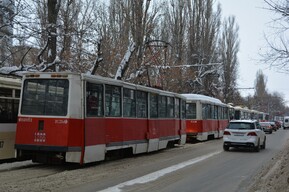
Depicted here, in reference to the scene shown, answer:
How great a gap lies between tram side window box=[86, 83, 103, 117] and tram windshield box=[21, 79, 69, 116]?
2.65 feet

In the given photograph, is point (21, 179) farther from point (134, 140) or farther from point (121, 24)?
point (121, 24)

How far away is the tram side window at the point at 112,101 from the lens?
51.0 feet

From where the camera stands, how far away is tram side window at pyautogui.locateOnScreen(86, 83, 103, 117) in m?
14.3

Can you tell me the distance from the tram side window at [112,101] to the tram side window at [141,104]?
A: 1.97m

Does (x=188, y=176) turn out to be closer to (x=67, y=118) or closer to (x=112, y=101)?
(x=67, y=118)

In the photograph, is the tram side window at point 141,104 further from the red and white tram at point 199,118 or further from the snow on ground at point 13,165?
the red and white tram at point 199,118

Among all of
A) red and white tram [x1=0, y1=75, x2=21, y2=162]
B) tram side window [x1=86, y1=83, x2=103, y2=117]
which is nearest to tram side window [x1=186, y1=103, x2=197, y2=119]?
tram side window [x1=86, y1=83, x2=103, y2=117]

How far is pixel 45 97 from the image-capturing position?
552 inches

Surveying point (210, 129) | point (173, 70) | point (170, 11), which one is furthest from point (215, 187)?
point (170, 11)

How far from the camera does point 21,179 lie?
1136 centimetres

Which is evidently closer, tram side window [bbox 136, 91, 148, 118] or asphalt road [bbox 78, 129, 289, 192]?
asphalt road [bbox 78, 129, 289, 192]

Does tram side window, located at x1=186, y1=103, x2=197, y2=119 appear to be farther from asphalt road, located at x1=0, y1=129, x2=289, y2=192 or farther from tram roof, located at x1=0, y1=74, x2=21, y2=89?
tram roof, located at x1=0, y1=74, x2=21, y2=89

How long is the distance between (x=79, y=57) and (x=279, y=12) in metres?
17.9

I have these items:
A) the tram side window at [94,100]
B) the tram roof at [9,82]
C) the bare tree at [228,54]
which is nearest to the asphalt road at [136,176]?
the tram side window at [94,100]
